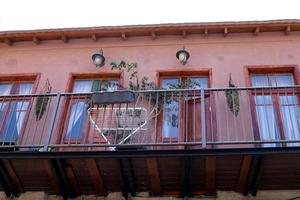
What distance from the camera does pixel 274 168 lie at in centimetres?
794

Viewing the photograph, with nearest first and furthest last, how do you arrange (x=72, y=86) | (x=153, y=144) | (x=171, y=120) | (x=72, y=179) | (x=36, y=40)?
1. (x=153, y=144)
2. (x=72, y=179)
3. (x=171, y=120)
4. (x=72, y=86)
5. (x=36, y=40)

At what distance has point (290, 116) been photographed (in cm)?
986

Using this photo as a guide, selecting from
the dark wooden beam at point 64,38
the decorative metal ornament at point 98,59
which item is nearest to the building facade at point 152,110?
the dark wooden beam at point 64,38

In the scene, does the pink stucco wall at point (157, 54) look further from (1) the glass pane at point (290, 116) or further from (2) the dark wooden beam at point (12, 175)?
(2) the dark wooden beam at point (12, 175)

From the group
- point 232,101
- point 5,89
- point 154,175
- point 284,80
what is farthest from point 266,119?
point 5,89


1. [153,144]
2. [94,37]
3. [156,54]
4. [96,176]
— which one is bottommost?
[96,176]

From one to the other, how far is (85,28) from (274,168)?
6.17 m

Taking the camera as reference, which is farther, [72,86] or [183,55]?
[72,86]

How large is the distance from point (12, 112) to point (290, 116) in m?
6.34

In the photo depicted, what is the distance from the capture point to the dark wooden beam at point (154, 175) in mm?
7938

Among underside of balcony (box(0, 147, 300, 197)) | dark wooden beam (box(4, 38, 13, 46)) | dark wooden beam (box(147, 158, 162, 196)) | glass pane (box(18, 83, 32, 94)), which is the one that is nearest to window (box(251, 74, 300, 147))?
underside of balcony (box(0, 147, 300, 197))

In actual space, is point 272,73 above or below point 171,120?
above

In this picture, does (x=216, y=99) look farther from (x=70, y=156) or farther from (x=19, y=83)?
(x=19, y=83)

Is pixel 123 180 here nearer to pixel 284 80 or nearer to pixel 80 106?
pixel 80 106
